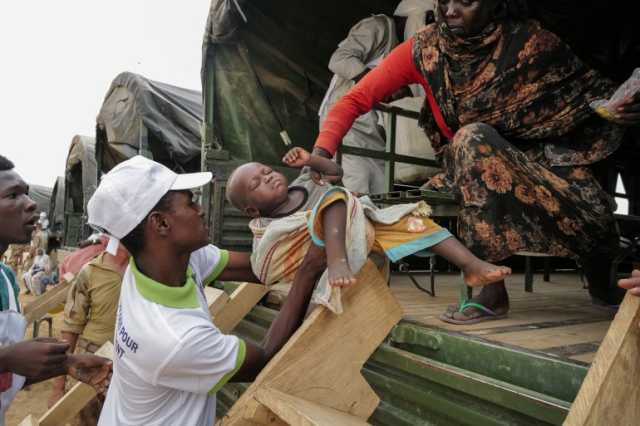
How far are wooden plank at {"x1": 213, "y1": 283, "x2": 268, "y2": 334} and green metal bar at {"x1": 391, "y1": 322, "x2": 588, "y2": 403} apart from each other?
3.58 ft

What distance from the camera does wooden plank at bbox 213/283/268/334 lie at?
95.8 inches

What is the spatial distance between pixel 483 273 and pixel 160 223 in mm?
1093

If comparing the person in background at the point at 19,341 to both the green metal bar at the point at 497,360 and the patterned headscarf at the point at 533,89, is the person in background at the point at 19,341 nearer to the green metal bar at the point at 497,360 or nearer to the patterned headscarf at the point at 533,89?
the green metal bar at the point at 497,360

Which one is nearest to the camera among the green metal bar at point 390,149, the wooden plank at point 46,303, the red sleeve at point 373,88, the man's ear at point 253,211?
the man's ear at point 253,211

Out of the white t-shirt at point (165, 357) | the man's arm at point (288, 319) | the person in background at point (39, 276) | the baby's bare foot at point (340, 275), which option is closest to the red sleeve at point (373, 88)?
the man's arm at point (288, 319)

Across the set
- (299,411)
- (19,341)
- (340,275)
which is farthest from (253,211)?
(299,411)

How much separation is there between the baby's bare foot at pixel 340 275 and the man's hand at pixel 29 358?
2.93 feet

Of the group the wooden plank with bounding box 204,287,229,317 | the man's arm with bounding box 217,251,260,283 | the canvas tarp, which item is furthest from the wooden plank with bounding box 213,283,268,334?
the canvas tarp

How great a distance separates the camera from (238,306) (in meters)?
2.49

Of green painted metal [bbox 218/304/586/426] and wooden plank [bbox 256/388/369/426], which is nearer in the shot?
wooden plank [bbox 256/388/369/426]

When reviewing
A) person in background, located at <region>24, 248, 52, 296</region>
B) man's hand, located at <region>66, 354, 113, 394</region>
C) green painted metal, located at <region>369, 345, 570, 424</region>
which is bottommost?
person in background, located at <region>24, 248, 52, 296</region>

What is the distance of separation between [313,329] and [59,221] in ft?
43.3

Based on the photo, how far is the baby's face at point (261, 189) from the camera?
2049 mm

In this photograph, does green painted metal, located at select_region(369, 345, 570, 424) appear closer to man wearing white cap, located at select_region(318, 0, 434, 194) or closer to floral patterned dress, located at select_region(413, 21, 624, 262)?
floral patterned dress, located at select_region(413, 21, 624, 262)
